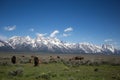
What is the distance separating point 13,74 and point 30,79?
3.57m

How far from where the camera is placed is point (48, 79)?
846 inches

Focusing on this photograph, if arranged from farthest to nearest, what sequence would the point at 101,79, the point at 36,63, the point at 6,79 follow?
the point at 36,63 < the point at 101,79 < the point at 6,79

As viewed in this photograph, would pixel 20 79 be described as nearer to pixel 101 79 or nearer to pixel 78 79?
pixel 78 79

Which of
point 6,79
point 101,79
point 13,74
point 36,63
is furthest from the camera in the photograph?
point 36,63

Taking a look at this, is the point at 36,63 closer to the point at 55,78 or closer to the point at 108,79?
the point at 55,78

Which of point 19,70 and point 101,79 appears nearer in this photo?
point 101,79

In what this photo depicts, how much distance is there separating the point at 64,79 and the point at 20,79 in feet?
14.9

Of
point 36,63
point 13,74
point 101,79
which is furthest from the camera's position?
point 36,63

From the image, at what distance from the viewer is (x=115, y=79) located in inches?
878

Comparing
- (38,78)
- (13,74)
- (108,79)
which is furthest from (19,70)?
(108,79)

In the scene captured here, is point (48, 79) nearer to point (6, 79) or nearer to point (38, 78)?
point (38, 78)

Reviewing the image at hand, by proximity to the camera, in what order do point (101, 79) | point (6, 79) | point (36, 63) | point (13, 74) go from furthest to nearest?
point (36, 63), point (13, 74), point (101, 79), point (6, 79)

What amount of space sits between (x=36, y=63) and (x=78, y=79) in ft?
56.6

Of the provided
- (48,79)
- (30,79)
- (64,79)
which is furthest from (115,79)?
(30,79)
